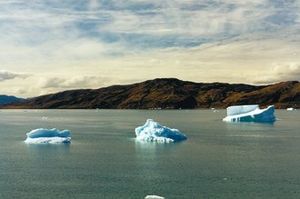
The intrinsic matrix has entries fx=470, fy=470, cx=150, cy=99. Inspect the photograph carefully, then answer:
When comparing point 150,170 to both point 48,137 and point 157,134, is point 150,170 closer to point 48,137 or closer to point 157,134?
point 157,134

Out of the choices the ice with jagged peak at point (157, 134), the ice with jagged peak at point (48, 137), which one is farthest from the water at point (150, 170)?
the ice with jagged peak at point (157, 134)

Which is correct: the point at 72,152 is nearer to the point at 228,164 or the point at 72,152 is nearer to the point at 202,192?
the point at 228,164

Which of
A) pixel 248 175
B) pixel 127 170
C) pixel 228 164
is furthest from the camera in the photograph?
pixel 228 164

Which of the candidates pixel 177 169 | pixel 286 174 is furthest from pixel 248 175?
pixel 177 169

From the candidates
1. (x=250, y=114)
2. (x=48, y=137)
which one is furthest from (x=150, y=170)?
(x=250, y=114)

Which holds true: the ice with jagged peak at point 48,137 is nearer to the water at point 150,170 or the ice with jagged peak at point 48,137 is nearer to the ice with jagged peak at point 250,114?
the water at point 150,170

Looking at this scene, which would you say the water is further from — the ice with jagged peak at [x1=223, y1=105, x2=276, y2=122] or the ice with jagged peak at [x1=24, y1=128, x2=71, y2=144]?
the ice with jagged peak at [x1=223, y1=105, x2=276, y2=122]

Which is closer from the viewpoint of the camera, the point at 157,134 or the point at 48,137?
the point at 48,137
